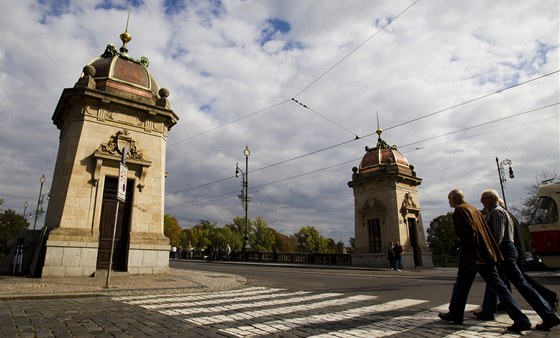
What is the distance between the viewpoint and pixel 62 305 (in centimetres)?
674

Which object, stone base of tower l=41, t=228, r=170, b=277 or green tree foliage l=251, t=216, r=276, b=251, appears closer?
stone base of tower l=41, t=228, r=170, b=277

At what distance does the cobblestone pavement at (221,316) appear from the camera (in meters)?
4.59

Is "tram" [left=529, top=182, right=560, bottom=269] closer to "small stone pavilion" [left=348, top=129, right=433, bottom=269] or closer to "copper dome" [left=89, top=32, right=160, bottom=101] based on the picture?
"small stone pavilion" [left=348, top=129, right=433, bottom=269]

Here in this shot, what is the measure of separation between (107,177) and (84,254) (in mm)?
2973

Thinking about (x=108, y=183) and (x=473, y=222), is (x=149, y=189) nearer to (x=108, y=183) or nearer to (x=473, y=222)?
(x=108, y=183)

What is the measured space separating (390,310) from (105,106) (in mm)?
12437

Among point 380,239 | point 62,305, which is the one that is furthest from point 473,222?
point 380,239

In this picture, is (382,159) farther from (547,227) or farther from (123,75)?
(123,75)

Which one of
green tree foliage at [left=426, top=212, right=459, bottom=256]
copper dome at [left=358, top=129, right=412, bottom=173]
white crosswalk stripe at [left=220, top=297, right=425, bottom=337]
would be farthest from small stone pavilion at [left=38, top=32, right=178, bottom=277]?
green tree foliage at [left=426, top=212, right=459, bottom=256]

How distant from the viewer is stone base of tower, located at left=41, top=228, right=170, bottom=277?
1159 centimetres

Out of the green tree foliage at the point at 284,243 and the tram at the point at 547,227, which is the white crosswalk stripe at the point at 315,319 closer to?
the tram at the point at 547,227

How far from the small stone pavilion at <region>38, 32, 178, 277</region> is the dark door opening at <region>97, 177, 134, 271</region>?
3 cm

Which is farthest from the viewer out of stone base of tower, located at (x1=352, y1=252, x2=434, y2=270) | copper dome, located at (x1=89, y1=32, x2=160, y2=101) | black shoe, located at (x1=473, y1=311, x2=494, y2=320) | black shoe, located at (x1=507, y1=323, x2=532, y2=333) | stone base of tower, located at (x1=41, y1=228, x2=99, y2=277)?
stone base of tower, located at (x1=352, y1=252, x2=434, y2=270)

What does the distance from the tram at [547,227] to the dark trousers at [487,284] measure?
431 inches
